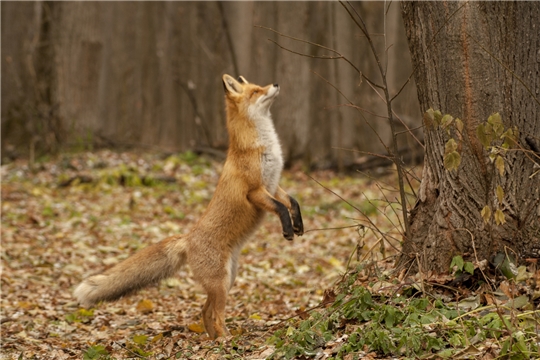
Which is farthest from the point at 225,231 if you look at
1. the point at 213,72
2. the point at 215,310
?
the point at 213,72

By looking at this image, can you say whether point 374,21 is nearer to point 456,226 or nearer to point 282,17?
point 282,17

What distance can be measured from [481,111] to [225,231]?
8.60 feet

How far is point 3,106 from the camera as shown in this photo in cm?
→ 1536

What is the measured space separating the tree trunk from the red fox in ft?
5.42

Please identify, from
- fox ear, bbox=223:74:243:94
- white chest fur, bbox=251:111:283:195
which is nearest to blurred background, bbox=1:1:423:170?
fox ear, bbox=223:74:243:94

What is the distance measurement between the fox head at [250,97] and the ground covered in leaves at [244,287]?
143 centimetres

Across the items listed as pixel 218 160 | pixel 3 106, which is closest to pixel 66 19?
pixel 3 106

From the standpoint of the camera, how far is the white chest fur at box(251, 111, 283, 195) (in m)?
6.33

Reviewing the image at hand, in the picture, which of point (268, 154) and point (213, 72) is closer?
point (268, 154)

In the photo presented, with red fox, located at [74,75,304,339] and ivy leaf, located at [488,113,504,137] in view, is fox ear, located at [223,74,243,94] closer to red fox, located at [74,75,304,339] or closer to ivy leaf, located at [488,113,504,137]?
red fox, located at [74,75,304,339]

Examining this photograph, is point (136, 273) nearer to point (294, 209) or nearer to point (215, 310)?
point (215, 310)

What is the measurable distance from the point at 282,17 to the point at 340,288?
38.3 feet

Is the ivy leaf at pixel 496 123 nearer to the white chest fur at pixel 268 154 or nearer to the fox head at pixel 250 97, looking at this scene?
the white chest fur at pixel 268 154

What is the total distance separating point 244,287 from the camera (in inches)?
303
